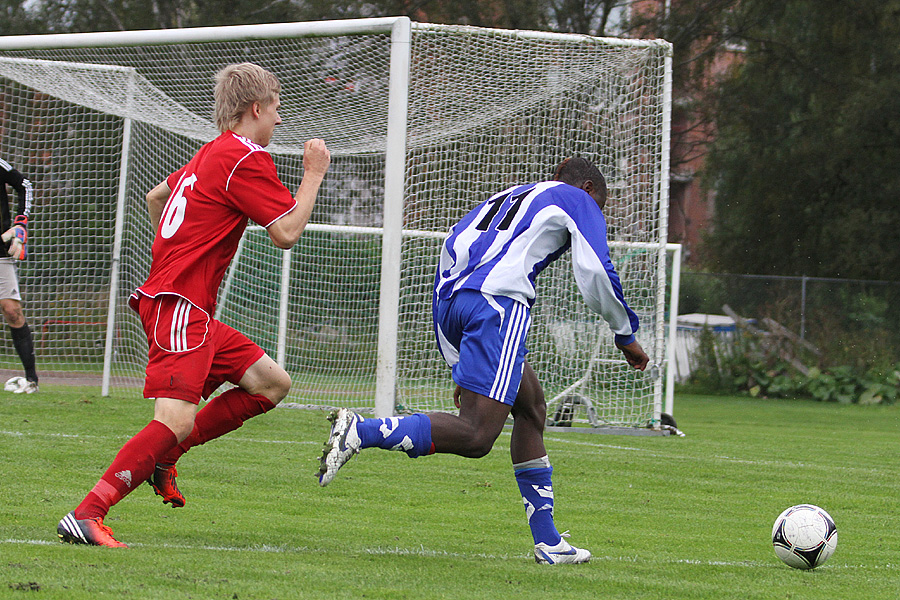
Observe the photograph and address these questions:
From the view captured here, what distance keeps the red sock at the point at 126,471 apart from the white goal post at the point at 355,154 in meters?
4.26

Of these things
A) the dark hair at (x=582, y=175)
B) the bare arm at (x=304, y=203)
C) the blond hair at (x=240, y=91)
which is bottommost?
the bare arm at (x=304, y=203)

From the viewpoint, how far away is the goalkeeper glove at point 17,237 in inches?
356

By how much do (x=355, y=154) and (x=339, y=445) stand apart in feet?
25.9

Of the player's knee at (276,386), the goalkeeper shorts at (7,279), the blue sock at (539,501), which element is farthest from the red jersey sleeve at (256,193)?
the goalkeeper shorts at (7,279)

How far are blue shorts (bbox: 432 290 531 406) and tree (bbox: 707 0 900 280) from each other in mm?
16544

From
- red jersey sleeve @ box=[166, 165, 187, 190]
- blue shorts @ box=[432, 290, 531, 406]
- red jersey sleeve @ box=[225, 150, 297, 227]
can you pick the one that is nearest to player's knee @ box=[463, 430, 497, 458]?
blue shorts @ box=[432, 290, 531, 406]

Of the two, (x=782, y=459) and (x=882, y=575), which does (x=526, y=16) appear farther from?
(x=882, y=575)

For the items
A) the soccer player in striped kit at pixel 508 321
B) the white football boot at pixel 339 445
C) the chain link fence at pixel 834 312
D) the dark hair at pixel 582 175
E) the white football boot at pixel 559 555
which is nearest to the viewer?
the white football boot at pixel 339 445

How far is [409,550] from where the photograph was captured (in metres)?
4.30

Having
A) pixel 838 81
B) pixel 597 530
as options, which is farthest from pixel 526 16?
pixel 597 530

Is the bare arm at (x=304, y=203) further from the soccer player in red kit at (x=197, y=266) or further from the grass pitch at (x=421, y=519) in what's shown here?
the grass pitch at (x=421, y=519)

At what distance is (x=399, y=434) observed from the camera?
3787 mm

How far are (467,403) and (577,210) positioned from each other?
0.92 meters

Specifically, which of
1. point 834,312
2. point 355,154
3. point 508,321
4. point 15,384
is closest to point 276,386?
point 508,321
